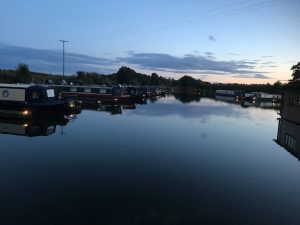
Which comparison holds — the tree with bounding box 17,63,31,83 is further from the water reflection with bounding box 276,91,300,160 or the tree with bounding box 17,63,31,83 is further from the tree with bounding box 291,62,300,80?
the tree with bounding box 291,62,300,80

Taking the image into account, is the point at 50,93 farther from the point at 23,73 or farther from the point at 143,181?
the point at 23,73

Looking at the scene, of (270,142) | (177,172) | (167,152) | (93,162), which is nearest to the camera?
(177,172)

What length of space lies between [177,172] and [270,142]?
1706 cm

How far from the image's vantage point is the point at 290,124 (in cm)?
4000

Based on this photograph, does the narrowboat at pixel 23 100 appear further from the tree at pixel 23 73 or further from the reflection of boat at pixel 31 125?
the tree at pixel 23 73

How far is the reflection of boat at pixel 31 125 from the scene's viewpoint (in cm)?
3173

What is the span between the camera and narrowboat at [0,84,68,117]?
40.1m

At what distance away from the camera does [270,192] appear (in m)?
16.9

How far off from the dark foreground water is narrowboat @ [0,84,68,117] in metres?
8.80

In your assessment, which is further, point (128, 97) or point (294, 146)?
point (128, 97)

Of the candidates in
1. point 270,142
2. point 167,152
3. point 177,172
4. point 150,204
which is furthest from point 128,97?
point 150,204

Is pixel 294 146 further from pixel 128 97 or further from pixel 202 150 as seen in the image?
pixel 128 97

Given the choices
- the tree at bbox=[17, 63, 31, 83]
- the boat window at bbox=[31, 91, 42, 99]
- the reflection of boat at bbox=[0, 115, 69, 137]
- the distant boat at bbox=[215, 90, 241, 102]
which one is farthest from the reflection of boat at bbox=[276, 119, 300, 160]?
the distant boat at bbox=[215, 90, 241, 102]

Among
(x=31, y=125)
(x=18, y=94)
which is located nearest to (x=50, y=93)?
(x=18, y=94)
